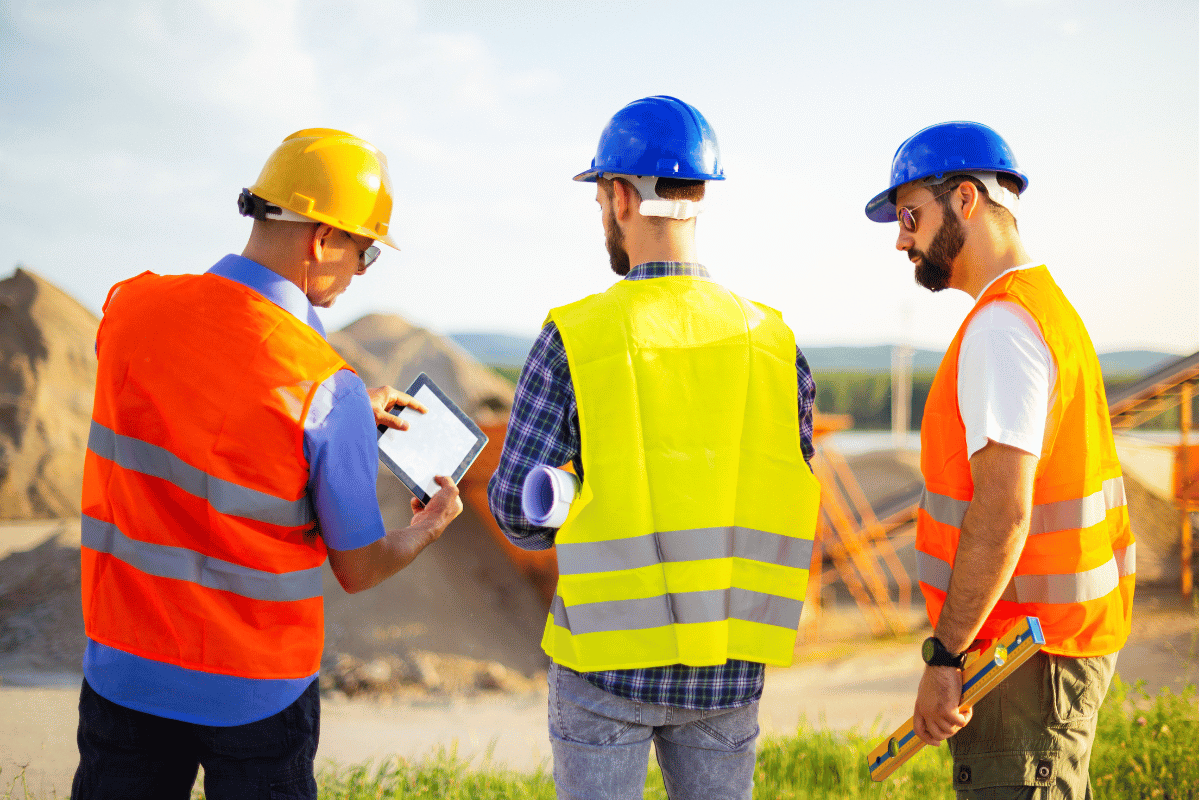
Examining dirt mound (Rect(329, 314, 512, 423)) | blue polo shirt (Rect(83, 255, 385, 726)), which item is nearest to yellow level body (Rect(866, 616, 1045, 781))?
blue polo shirt (Rect(83, 255, 385, 726))

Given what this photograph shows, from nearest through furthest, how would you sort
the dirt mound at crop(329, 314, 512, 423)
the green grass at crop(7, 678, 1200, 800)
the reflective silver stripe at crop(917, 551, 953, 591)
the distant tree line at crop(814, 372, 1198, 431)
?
the reflective silver stripe at crop(917, 551, 953, 591)
the green grass at crop(7, 678, 1200, 800)
the dirt mound at crop(329, 314, 512, 423)
the distant tree line at crop(814, 372, 1198, 431)

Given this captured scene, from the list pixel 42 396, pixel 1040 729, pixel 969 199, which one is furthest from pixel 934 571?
pixel 42 396

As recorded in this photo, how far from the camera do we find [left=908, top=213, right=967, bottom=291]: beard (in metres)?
2.43

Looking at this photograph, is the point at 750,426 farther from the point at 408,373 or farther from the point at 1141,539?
the point at 1141,539

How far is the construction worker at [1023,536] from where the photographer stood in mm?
2002

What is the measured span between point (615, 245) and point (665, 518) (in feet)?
2.47

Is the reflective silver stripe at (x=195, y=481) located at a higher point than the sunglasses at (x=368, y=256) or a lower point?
lower

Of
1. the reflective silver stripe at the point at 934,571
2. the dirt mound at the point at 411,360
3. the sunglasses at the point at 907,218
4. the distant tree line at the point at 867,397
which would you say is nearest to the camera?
the reflective silver stripe at the point at 934,571

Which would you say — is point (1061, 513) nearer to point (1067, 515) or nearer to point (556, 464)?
point (1067, 515)

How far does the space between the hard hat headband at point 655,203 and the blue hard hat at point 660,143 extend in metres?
0.02

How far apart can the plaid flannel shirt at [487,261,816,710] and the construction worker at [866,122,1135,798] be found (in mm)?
671

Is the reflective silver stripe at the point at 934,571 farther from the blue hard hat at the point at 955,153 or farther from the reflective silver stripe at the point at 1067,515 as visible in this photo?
the blue hard hat at the point at 955,153

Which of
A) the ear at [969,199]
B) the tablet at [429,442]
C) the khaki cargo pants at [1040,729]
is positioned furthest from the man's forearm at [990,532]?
the tablet at [429,442]

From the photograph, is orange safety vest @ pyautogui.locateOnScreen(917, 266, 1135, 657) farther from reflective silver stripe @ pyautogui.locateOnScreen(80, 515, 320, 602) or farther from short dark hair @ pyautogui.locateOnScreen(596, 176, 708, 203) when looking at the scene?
reflective silver stripe @ pyautogui.locateOnScreen(80, 515, 320, 602)
